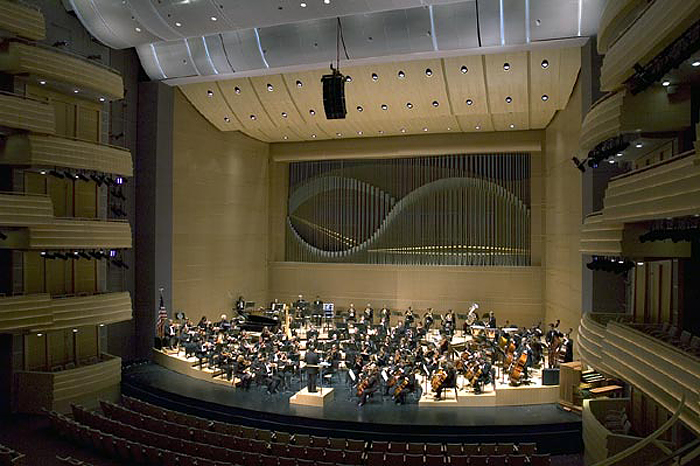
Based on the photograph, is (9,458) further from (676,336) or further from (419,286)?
(419,286)

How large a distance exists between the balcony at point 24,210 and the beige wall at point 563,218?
10.2 meters

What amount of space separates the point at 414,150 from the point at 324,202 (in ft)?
10.9

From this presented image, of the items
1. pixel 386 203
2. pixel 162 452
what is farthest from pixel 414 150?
pixel 162 452

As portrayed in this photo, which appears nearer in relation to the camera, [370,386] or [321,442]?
[321,442]

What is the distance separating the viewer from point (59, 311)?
34.5 ft

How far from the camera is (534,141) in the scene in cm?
1641

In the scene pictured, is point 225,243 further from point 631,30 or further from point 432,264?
point 631,30

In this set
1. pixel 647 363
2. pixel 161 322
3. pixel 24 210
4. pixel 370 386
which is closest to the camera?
pixel 647 363

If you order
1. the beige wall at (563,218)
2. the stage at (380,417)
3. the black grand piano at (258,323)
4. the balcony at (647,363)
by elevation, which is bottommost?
the stage at (380,417)

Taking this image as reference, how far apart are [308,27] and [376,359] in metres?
6.93

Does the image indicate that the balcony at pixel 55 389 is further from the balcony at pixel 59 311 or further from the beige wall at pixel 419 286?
the beige wall at pixel 419 286

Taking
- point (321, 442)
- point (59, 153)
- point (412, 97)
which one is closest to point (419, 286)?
point (412, 97)

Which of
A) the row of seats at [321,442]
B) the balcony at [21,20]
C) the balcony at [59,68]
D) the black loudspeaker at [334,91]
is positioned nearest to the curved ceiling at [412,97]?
the black loudspeaker at [334,91]

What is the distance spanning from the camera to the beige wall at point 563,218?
499 inches
